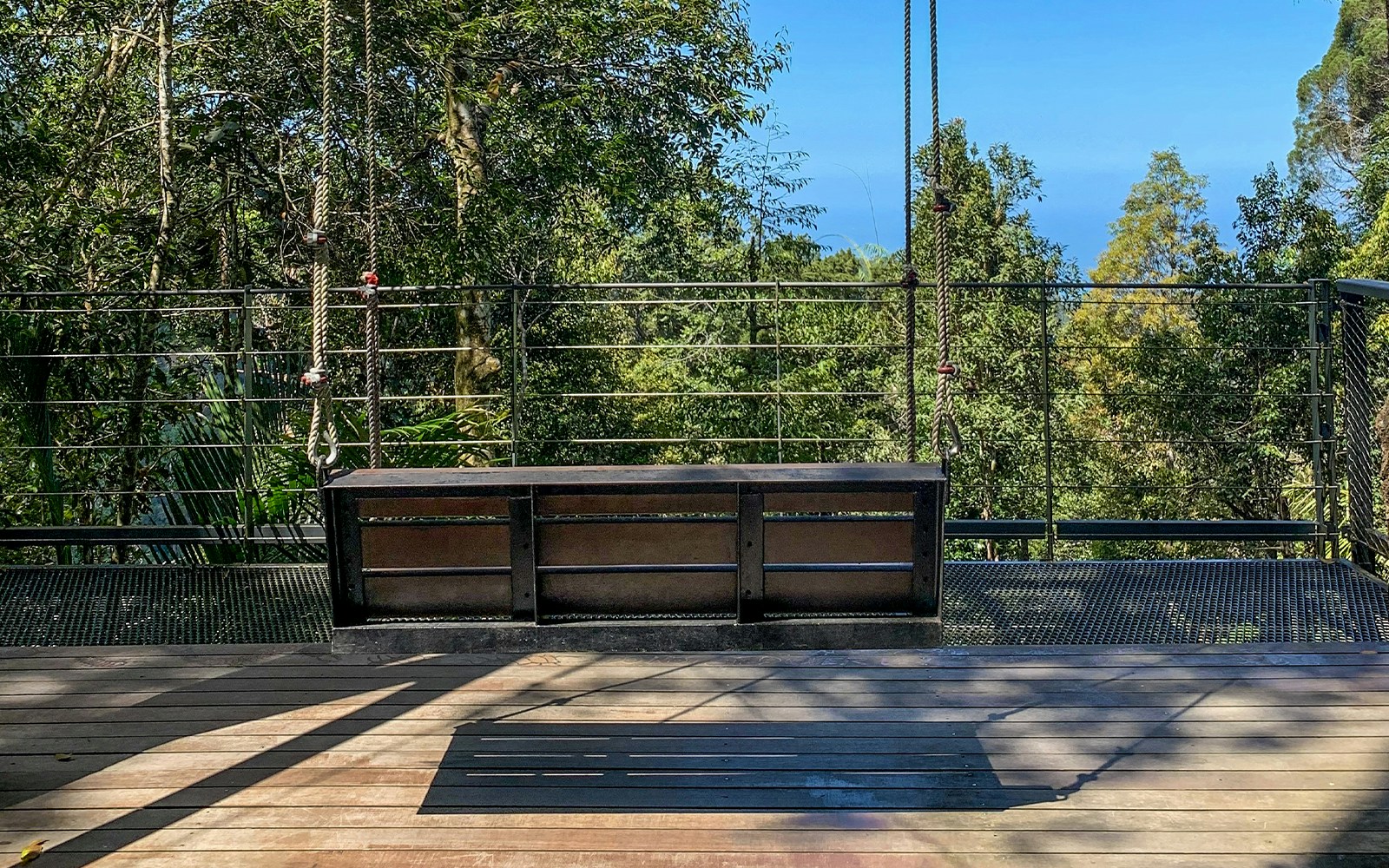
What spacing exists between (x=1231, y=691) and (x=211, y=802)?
2648mm

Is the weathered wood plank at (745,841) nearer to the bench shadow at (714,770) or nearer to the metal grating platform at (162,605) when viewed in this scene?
the bench shadow at (714,770)

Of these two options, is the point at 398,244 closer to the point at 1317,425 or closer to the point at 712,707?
the point at 712,707

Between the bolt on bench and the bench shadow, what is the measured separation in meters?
0.33

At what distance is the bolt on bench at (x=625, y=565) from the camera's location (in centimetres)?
258

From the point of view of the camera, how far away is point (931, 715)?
10.2 ft

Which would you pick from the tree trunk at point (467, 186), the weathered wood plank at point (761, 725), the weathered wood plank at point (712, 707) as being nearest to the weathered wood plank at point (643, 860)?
the weathered wood plank at point (761, 725)

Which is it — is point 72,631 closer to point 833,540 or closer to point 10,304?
point 10,304

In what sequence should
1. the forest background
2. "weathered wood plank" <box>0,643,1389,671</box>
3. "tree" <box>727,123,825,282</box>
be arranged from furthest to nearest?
"tree" <box>727,123,825,282</box> → the forest background → "weathered wood plank" <box>0,643,1389,671</box>

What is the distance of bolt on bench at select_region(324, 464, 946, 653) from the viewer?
2580mm

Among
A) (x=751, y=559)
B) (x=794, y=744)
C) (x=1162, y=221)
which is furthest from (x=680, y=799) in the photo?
(x=1162, y=221)

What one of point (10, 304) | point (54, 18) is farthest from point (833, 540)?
point (54, 18)

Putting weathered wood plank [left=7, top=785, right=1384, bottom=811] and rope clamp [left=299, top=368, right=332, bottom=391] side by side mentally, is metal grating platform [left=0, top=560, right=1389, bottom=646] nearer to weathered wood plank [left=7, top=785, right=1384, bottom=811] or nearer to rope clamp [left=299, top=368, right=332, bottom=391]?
weathered wood plank [left=7, top=785, right=1384, bottom=811]

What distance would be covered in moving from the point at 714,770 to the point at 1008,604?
5.56 feet

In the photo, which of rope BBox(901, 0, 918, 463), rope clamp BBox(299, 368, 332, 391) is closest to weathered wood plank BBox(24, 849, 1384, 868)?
rope BBox(901, 0, 918, 463)
